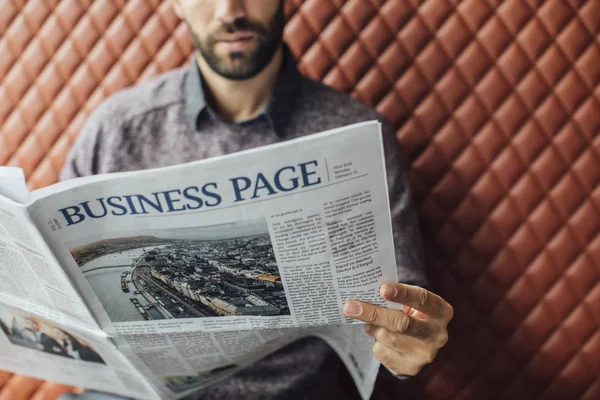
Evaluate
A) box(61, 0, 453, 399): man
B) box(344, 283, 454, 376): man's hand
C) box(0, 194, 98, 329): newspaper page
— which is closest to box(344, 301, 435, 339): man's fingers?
box(344, 283, 454, 376): man's hand

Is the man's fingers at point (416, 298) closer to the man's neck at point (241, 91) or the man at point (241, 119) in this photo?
the man at point (241, 119)

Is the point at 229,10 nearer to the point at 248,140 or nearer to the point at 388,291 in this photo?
the point at 248,140

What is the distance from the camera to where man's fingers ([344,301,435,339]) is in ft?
1.49

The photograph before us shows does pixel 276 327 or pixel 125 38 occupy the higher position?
pixel 125 38

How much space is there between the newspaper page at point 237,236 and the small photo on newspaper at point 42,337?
0.09 metres

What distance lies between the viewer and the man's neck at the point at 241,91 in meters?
0.71

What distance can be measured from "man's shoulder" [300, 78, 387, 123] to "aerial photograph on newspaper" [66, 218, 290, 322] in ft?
1.05

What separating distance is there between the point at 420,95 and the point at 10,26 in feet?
2.41

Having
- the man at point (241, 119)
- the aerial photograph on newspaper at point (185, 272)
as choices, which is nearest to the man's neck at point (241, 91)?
the man at point (241, 119)

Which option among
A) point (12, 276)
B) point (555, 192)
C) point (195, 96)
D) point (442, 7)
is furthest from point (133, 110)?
point (555, 192)

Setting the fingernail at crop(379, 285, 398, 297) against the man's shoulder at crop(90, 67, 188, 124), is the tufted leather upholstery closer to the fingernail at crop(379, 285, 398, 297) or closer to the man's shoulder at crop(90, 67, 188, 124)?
the man's shoulder at crop(90, 67, 188, 124)

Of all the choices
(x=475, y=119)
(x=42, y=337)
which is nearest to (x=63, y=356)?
(x=42, y=337)

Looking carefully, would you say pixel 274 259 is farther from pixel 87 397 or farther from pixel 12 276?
pixel 87 397

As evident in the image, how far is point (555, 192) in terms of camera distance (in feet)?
2.52
